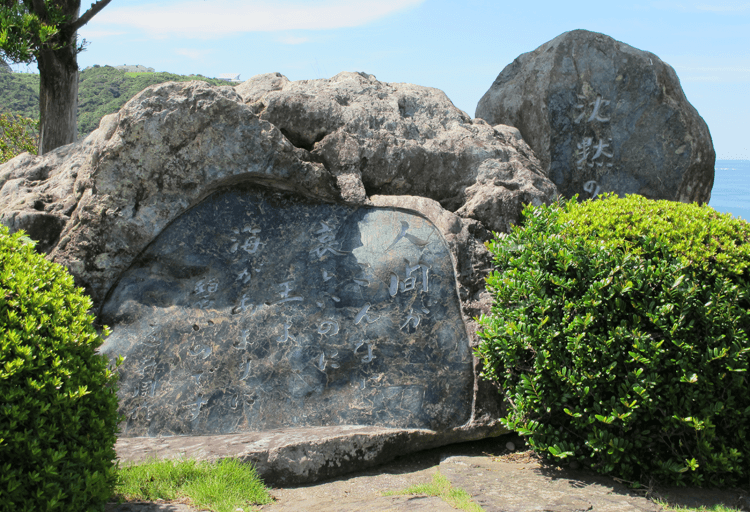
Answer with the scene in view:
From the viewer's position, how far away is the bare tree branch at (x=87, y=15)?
7777 mm

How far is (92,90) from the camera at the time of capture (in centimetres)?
2192

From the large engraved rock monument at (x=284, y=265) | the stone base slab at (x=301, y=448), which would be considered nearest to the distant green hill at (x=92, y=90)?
the large engraved rock monument at (x=284, y=265)

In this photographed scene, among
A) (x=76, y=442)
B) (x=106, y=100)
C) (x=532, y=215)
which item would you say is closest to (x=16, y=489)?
(x=76, y=442)

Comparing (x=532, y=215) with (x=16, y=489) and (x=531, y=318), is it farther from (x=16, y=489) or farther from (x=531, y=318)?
(x=16, y=489)

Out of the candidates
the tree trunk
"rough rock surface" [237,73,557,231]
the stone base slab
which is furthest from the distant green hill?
the stone base slab

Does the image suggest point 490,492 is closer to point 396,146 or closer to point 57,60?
point 396,146

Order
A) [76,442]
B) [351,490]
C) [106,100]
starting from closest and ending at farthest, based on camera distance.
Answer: [76,442]
[351,490]
[106,100]

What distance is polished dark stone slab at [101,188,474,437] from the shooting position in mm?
4043

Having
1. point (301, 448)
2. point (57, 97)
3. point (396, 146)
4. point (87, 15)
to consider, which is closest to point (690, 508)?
point (301, 448)

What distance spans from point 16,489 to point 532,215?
3.68 meters

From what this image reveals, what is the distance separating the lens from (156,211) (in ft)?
14.9

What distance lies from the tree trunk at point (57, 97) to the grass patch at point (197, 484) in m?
6.81

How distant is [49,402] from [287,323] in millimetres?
1875

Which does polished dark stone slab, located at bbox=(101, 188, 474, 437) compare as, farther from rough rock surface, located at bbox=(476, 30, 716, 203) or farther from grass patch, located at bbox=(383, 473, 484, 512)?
rough rock surface, located at bbox=(476, 30, 716, 203)
